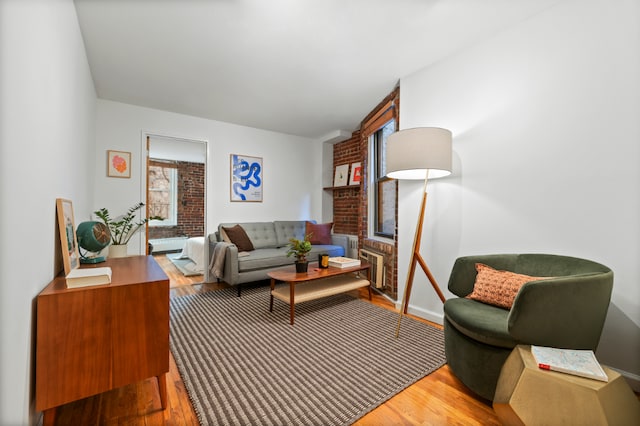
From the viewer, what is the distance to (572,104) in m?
1.85

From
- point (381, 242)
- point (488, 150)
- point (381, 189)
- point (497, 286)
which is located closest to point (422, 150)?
point (488, 150)

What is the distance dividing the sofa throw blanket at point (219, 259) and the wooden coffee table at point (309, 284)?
0.95m

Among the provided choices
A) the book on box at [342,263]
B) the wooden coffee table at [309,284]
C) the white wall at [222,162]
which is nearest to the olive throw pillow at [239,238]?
the white wall at [222,162]

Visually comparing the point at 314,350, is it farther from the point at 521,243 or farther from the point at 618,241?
the point at 618,241

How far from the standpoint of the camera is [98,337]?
4.22 feet

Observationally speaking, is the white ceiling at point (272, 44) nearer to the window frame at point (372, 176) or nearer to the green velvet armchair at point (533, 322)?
the window frame at point (372, 176)

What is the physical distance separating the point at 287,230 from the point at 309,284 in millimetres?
1764

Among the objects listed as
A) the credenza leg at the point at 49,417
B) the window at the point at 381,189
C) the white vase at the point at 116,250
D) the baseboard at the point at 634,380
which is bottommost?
the baseboard at the point at 634,380

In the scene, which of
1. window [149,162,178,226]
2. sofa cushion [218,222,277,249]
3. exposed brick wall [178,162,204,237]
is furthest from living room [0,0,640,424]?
exposed brick wall [178,162,204,237]

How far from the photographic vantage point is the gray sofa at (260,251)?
3.49 m

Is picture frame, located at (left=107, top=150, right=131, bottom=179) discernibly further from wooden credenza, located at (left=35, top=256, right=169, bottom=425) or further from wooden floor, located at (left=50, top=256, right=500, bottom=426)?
wooden floor, located at (left=50, top=256, right=500, bottom=426)

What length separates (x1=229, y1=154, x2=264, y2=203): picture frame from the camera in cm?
441

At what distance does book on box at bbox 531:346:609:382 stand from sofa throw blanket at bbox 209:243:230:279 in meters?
3.18

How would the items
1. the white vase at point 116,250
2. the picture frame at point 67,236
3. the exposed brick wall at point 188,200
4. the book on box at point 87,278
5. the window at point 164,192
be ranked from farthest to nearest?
the exposed brick wall at point 188,200
the window at point 164,192
the white vase at point 116,250
the picture frame at point 67,236
the book on box at point 87,278
